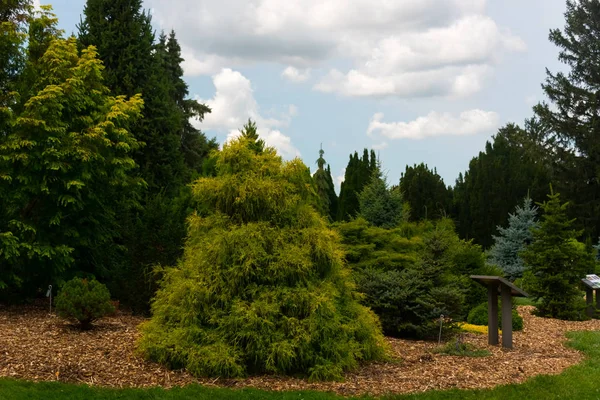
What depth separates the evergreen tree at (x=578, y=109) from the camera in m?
33.6

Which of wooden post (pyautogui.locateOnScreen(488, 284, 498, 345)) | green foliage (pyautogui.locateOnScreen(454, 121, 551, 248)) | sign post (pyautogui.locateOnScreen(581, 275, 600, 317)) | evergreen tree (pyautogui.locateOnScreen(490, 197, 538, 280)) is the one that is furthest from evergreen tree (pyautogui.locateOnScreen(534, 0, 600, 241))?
wooden post (pyautogui.locateOnScreen(488, 284, 498, 345))

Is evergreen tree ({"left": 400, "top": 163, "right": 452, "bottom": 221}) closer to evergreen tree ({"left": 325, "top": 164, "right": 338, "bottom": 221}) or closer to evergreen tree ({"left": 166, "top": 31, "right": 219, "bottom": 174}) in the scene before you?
evergreen tree ({"left": 325, "top": 164, "right": 338, "bottom": 221})

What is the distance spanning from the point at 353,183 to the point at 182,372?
65.6ft

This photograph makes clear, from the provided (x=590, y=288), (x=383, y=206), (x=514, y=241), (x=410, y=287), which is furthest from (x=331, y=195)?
(x=410, y=287)

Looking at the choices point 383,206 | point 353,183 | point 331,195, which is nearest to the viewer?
point 383,206

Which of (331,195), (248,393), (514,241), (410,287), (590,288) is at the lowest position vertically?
(248,393)

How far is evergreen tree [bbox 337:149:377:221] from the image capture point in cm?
2578

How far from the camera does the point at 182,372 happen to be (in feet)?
25.7

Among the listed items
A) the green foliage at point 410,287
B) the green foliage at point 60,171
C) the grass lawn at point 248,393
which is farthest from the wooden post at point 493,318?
the green foliage at point 60,171

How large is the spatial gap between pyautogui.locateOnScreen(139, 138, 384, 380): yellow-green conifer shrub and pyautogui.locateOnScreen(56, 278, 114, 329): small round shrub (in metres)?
1.61

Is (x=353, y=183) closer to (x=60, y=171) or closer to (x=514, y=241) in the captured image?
(x=514, y=241)

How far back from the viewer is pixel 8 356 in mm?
8344

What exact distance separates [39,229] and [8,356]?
16.4ft

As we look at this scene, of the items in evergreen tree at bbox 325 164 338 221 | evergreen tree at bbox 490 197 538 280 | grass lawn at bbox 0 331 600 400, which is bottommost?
grass lawn at bbox 0 331 600 400
